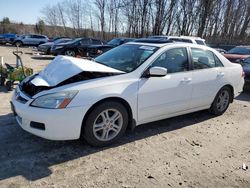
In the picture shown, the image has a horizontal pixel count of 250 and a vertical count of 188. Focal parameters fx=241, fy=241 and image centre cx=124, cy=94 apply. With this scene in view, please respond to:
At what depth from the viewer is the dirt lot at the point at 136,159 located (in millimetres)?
2857

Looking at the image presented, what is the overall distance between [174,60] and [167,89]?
621mm

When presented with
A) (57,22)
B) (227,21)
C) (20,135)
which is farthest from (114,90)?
(57,22)

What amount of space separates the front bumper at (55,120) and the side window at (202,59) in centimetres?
248

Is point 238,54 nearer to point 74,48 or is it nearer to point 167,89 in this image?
point 167,89

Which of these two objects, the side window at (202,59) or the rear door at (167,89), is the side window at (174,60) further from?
the side window at (202,59)

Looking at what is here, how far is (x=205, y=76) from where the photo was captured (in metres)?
4.68

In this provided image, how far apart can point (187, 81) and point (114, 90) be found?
1572 mm

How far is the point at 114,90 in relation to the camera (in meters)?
3.45

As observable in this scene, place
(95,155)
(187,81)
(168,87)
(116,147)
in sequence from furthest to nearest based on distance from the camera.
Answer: (187,81) < (168,87) < (116,147) < (95,155)

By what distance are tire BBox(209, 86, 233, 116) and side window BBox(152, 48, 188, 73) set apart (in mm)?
1255

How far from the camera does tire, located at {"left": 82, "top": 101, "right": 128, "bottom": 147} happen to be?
11.1ft

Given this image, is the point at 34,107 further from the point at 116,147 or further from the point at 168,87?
the point at 168,87

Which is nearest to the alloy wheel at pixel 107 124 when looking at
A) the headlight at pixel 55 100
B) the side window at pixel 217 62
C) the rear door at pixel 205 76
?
the headlight at pixel 55 100

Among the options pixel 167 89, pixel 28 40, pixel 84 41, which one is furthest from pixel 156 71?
pixel 28 40
